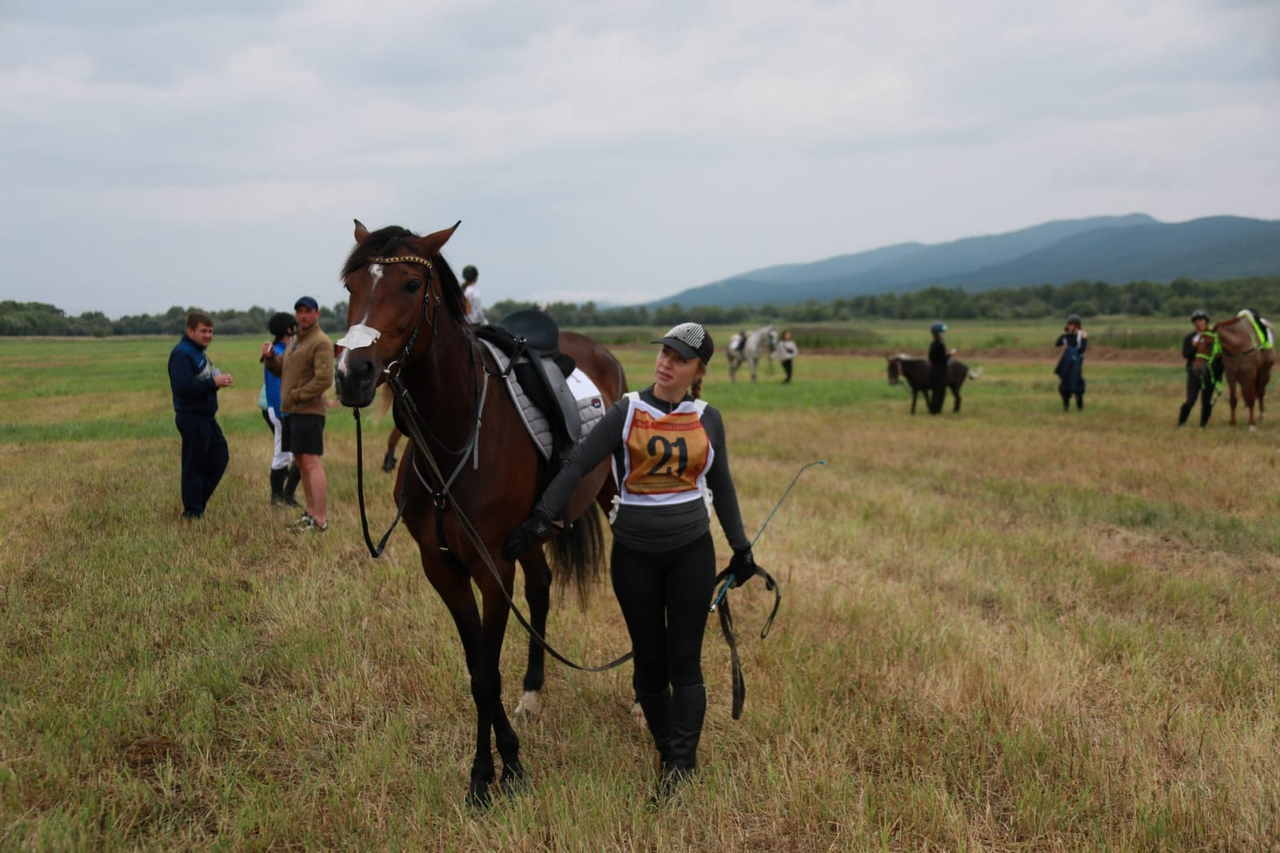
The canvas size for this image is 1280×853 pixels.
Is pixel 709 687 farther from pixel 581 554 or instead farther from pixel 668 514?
pixel 668 514

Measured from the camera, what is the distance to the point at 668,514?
3.41 m

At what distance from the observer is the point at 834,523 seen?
27.8ft

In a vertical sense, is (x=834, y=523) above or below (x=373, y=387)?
below

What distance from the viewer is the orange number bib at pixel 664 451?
11.1 feet

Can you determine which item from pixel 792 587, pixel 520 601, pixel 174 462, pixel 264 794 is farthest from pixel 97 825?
pixel 174 462

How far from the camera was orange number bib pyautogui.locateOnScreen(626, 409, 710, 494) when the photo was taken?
3385 mm

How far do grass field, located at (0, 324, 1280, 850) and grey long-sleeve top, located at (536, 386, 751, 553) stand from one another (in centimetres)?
114

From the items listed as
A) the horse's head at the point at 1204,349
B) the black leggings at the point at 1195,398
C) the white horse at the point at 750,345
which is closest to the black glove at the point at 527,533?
the horse's head at the point at 1204,349

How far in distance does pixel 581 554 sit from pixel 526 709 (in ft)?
3.50

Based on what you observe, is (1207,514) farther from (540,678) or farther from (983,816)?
(540,678)

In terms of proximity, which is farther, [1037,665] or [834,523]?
[834,523]

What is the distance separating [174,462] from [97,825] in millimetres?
7970

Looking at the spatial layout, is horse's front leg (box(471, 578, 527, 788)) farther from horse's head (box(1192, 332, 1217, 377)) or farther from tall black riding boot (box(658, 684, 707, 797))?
horse's head (box(1192, 332, 1217, 377))

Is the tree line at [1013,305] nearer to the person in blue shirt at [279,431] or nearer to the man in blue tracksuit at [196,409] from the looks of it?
the person in blue shirt at [279,431]
